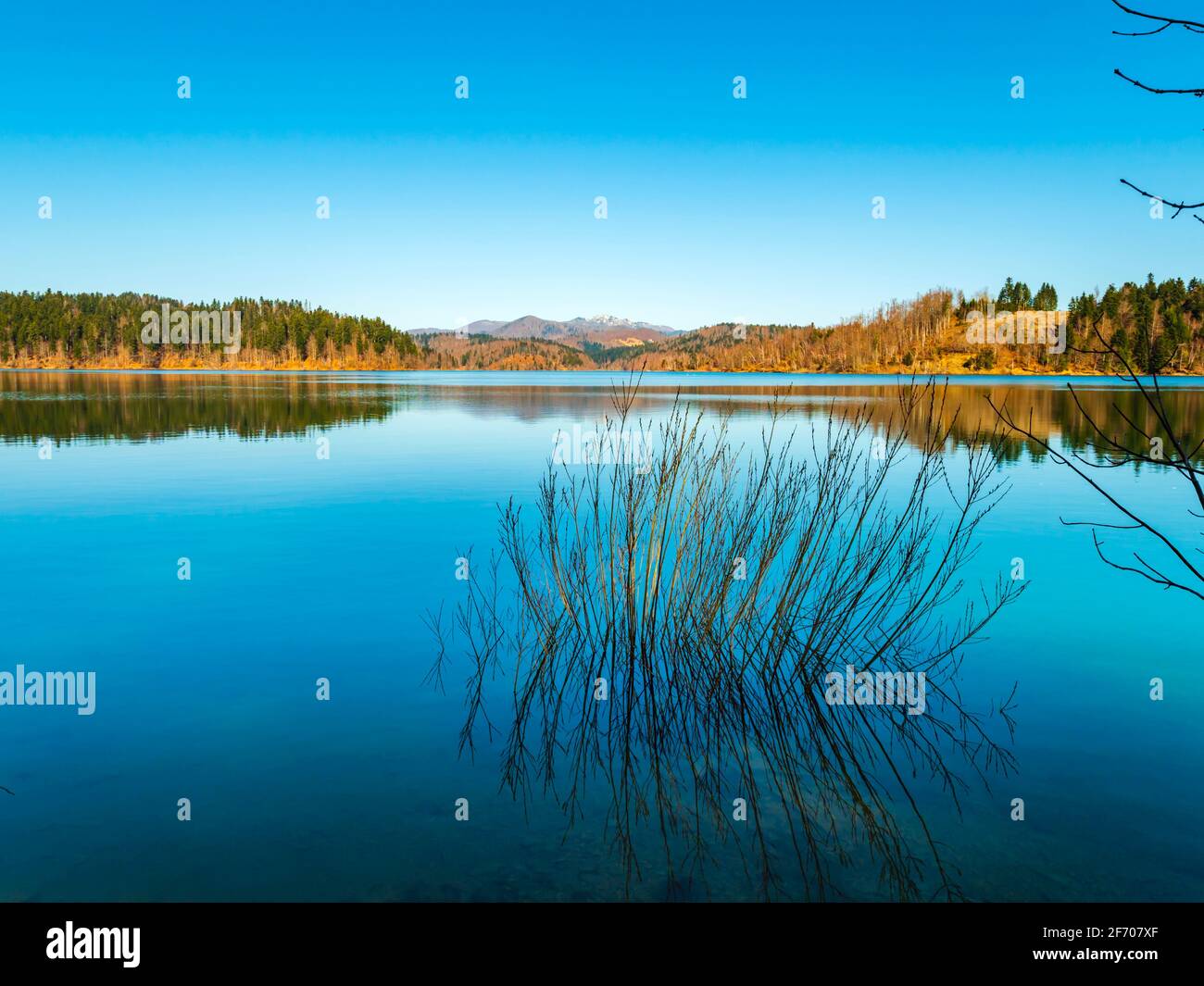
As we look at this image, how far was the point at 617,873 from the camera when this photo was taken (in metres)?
4.24

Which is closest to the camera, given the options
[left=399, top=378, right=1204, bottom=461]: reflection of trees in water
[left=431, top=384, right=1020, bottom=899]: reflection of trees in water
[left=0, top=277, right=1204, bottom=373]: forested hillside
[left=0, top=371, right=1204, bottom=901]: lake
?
[left=0, top=371, right=1204, bottom=901]: lake

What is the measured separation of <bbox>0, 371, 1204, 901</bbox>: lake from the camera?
166 inches

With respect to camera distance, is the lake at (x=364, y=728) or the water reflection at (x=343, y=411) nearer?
the lake at (x=364, y=728)

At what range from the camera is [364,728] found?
19.7 ft

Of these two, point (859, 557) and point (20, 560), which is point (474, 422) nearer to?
point (20, 560)

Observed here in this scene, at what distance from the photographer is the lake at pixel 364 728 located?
13.8ft
